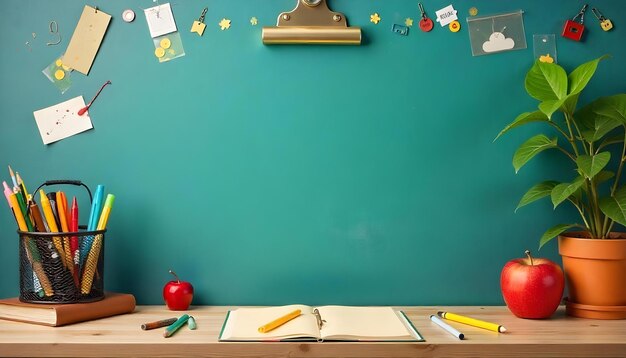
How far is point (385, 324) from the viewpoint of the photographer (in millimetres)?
1332

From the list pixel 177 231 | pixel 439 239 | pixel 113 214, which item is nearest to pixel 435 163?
pixel 439 239

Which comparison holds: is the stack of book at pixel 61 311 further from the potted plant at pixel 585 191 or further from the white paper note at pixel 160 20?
the potted plant at pixel 585 191

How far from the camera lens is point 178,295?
147 cm

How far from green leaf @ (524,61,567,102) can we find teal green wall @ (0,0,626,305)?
127 mm

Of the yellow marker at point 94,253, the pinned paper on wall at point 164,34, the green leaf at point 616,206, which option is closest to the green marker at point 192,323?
the yellow marker at point 94,253

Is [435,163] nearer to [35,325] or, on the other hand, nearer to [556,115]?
[556,115]

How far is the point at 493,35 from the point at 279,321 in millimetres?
876

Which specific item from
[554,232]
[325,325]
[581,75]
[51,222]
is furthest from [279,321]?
[581,75]

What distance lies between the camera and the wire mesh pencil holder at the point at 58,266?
1364 mm

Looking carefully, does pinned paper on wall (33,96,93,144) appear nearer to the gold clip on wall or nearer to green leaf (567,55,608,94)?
the gold clip on wall

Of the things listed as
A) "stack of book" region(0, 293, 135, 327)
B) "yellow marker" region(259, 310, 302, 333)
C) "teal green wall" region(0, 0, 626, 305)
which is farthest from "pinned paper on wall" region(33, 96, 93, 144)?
"yellow marker" region(259, 310, 302, 333)

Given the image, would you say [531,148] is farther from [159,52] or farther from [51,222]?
[51,222]

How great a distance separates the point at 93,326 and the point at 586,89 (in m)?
1.29

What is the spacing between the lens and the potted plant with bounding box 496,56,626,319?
1400mm
